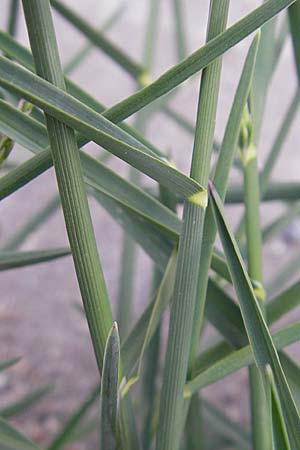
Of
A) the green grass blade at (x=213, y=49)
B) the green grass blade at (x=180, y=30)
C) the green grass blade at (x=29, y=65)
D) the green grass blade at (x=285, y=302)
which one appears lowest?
the green grass blade at (x=285, y=302)

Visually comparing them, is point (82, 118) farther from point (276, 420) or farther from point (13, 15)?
point (13, 15)

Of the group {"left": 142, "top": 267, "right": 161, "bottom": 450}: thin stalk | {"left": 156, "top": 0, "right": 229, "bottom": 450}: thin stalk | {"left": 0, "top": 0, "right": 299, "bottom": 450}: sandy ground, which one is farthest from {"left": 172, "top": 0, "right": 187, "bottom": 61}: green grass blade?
{"left": 156, "top": 0, "right": 229, "bottom": 450}: thin stalk

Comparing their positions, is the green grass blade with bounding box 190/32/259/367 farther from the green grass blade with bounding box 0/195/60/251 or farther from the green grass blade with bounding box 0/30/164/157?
the green grass blade with bounding box 0/195/60/251

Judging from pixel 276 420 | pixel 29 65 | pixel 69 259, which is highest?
pixel 69 259

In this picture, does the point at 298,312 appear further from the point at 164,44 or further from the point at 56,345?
the point at 164,44

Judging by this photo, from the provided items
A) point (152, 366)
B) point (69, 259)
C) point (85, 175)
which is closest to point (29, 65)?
point (85, 175)

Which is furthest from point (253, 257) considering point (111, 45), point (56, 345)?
point (56, 345)

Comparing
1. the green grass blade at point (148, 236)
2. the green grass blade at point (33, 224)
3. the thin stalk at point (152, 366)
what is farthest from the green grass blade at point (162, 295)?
the green grass blade at point (33, 224)

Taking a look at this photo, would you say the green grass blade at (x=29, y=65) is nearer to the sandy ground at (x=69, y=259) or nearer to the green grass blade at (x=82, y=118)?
the green grass blade at (x=82, y=118)
